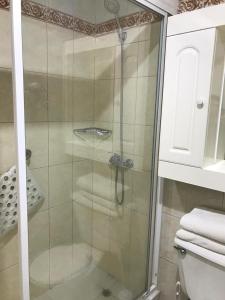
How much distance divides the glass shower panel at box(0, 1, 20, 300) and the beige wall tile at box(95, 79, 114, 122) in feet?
1.52

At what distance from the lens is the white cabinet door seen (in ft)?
3.44

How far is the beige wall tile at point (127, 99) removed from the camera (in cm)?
135

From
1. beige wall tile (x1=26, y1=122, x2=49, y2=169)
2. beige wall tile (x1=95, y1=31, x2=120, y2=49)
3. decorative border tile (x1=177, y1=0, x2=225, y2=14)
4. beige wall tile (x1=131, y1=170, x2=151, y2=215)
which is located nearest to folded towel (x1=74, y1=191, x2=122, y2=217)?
beige wall tile (x1=131, y1=170, x2=151, y2=215)

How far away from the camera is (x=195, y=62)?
1071 millimetres

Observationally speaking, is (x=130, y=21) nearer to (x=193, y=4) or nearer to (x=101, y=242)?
(x=193, y=4)

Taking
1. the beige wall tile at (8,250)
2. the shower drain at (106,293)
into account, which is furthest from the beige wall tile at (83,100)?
the shower drain at (106,293)

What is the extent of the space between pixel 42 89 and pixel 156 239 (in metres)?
1.09

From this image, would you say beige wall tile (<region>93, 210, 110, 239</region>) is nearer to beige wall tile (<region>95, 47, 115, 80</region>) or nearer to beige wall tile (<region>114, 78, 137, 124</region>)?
beige wall tile (<region>114, 78, 137, 124</region>)

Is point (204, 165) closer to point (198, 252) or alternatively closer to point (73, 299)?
point (198, 252)

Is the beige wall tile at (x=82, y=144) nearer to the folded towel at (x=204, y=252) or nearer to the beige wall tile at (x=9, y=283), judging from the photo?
the folded towel at (x=204, y=252)

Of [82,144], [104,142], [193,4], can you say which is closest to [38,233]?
[82,144]

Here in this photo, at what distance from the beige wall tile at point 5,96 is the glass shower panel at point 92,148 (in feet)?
1.11

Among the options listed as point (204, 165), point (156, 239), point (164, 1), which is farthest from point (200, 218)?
point (164, 1)

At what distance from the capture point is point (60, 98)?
1.14 m
